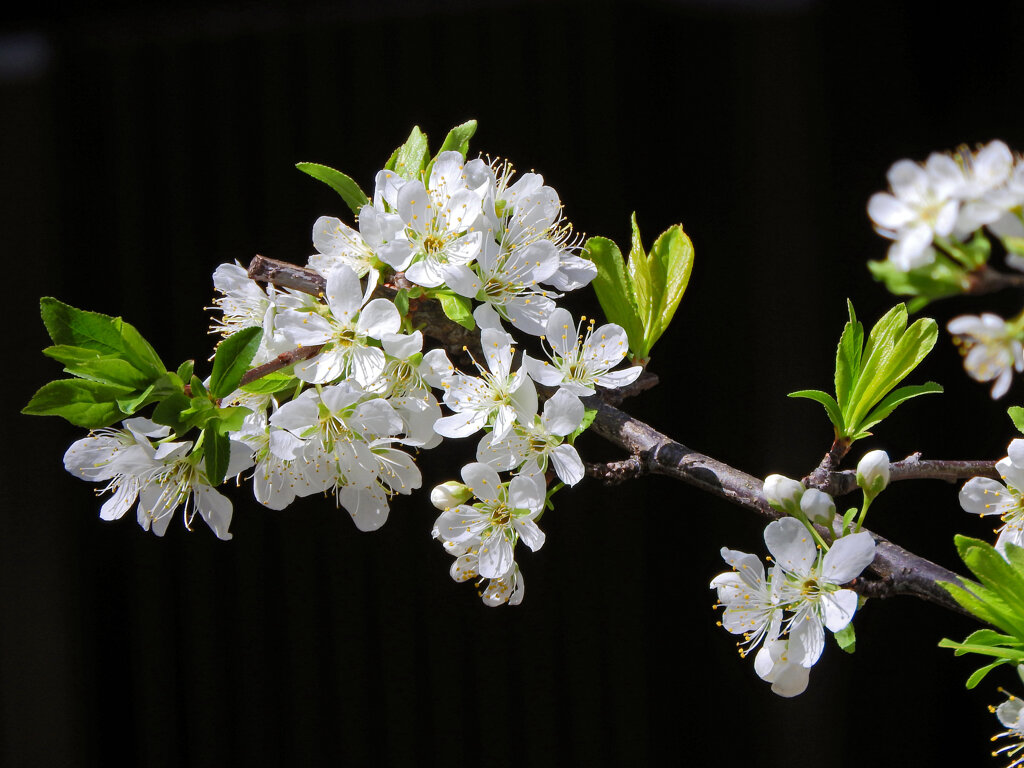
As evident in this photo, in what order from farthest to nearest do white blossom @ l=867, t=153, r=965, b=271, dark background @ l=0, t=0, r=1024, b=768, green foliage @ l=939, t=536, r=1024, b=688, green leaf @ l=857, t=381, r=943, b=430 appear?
dark background @ l=0, t=0, r=1024, b=768, green leaf @ l=857, t=381, r=943, b=430, green foliage @ l=939, t=536, r=1024, b=688, white blossom @ l=867, t=153, r=965, b=271

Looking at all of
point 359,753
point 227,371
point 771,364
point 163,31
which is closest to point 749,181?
point 771,364

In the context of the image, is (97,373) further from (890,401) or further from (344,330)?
(890,401)

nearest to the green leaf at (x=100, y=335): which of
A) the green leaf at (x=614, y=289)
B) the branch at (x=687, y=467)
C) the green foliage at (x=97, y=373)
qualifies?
the green foliage at (x=97, y=373)

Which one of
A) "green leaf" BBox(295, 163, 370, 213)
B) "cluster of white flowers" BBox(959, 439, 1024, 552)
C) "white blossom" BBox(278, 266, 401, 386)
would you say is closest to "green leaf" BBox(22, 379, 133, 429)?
"white blossom" BBox(278, 266, 401, 386)

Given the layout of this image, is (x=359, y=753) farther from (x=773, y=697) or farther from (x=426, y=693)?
(x=773, y=697)

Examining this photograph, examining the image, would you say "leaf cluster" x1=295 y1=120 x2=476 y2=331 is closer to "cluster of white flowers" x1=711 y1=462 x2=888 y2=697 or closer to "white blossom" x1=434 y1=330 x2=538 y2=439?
"white blossom" x1=434 y1=330 x2=538 y2=439

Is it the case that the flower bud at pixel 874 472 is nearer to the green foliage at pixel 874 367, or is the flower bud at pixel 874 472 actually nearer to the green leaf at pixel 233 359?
the green foliage at pixel 874 367

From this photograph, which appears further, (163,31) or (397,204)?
(163,31)
